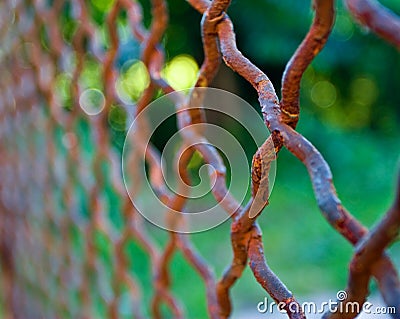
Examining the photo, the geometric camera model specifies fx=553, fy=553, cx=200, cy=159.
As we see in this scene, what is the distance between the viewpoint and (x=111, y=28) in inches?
19.7

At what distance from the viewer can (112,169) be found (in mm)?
633

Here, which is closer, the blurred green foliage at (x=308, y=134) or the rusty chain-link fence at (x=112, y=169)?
the rusty chain-link fence at (x=112, y=169)

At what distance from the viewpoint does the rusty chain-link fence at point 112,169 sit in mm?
211

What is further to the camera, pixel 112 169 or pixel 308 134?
pixel 308 134

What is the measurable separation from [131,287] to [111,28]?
0.28 meters

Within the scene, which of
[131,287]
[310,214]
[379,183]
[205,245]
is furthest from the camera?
[379,183]

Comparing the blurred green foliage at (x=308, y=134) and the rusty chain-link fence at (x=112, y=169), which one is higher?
the rusty chain-link fence at (x=112, y=169)

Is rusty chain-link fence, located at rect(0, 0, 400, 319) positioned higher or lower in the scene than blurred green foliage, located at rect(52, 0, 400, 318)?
higher

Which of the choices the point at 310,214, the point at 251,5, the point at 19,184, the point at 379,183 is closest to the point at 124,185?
the point at 19,184

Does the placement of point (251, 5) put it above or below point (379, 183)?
above

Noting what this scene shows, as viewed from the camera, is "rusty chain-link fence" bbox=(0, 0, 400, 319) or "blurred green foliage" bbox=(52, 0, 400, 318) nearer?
"rusty chain-link fence" bbox=(0, 0, 400, 319)

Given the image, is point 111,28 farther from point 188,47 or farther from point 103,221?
point 188,47

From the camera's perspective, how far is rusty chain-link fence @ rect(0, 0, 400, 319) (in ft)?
0.69

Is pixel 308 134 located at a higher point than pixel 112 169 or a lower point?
lower
